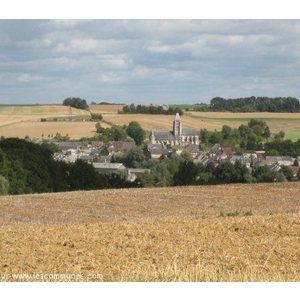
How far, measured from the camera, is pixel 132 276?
6.16 metres

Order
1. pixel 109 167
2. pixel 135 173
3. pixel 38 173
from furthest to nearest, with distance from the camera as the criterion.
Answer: pixel 109 167
pixel 135 173
pixel 38 173

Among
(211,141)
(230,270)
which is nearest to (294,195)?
(230,270)

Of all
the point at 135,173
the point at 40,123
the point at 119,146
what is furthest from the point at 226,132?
the point at 40,123

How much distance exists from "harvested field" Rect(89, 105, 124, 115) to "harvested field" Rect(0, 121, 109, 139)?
1291 mm

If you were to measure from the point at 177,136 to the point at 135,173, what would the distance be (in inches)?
638

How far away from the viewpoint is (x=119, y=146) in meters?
45.0

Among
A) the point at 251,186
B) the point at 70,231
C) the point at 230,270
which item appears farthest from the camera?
the point at 251,186

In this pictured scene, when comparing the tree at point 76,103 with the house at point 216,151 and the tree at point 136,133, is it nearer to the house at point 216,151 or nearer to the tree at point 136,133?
the tree at point 136,133

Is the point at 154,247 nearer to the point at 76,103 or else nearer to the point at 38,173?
the point at 38,173

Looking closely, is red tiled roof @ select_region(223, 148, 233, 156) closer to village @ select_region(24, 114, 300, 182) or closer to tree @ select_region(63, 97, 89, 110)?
village @ select_region(24, 114, 300, 182)

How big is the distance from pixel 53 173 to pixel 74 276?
2412cm

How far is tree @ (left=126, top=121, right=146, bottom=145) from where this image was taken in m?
50.6

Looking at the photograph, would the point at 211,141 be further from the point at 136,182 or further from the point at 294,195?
the point at 294,195

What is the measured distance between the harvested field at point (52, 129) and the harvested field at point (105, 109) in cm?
129
